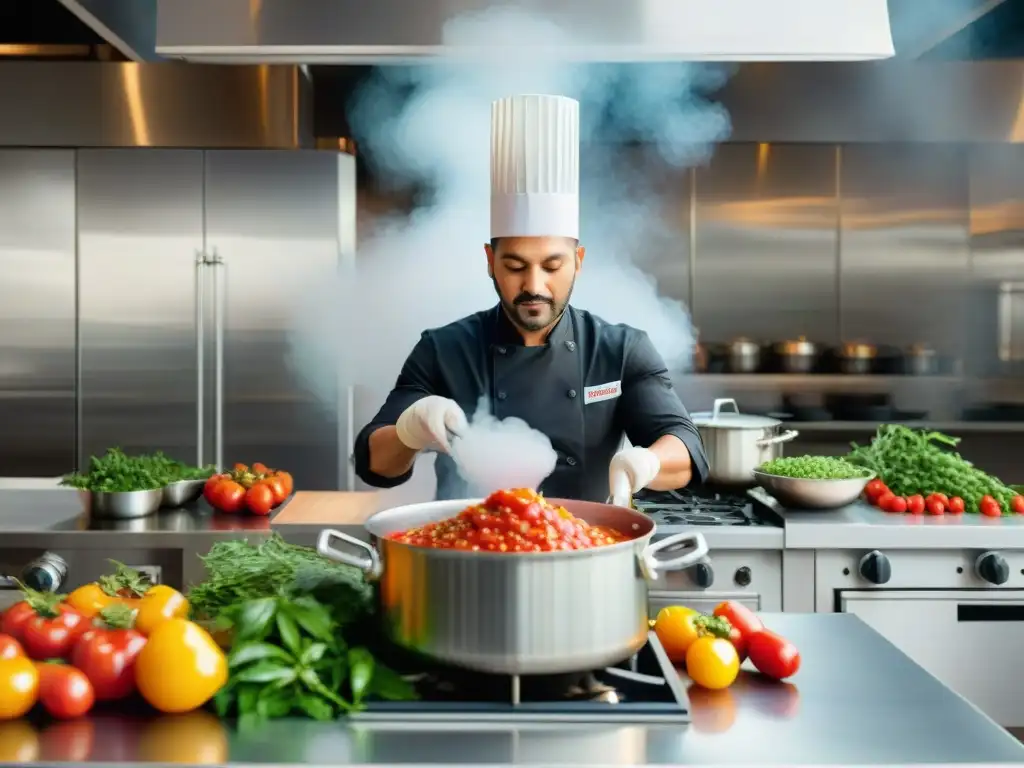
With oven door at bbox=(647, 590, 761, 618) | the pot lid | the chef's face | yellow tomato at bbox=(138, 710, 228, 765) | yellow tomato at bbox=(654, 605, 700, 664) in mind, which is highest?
the chef's face

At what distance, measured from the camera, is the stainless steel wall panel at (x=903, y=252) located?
190 inches

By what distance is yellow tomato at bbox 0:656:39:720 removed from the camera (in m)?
1.18

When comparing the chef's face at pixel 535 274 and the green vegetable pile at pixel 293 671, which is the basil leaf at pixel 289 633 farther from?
the chef's face at pixel 535 274

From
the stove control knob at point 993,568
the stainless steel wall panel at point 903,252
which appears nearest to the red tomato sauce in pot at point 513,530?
the stove control knob at point 993,568

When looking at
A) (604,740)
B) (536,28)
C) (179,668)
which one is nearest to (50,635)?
(179,668)

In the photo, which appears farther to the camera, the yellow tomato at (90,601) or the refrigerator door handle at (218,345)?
the refrigerator door handle at (218,345)

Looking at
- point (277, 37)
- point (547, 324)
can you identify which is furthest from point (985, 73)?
point (277, 37)

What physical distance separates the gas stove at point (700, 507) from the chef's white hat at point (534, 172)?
1115 millimetres

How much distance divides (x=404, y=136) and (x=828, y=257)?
2221 mm

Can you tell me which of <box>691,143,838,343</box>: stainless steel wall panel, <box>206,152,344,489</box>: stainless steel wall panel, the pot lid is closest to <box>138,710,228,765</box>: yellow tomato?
the pot lid

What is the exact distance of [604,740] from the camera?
1.17 meters

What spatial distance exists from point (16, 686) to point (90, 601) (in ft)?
0.80

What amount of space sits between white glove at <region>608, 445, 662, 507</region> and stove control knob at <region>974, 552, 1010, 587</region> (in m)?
1.38

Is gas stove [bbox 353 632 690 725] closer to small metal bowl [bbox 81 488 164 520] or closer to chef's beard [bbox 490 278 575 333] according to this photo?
chef's beard [bbox 490 278 575 333]
